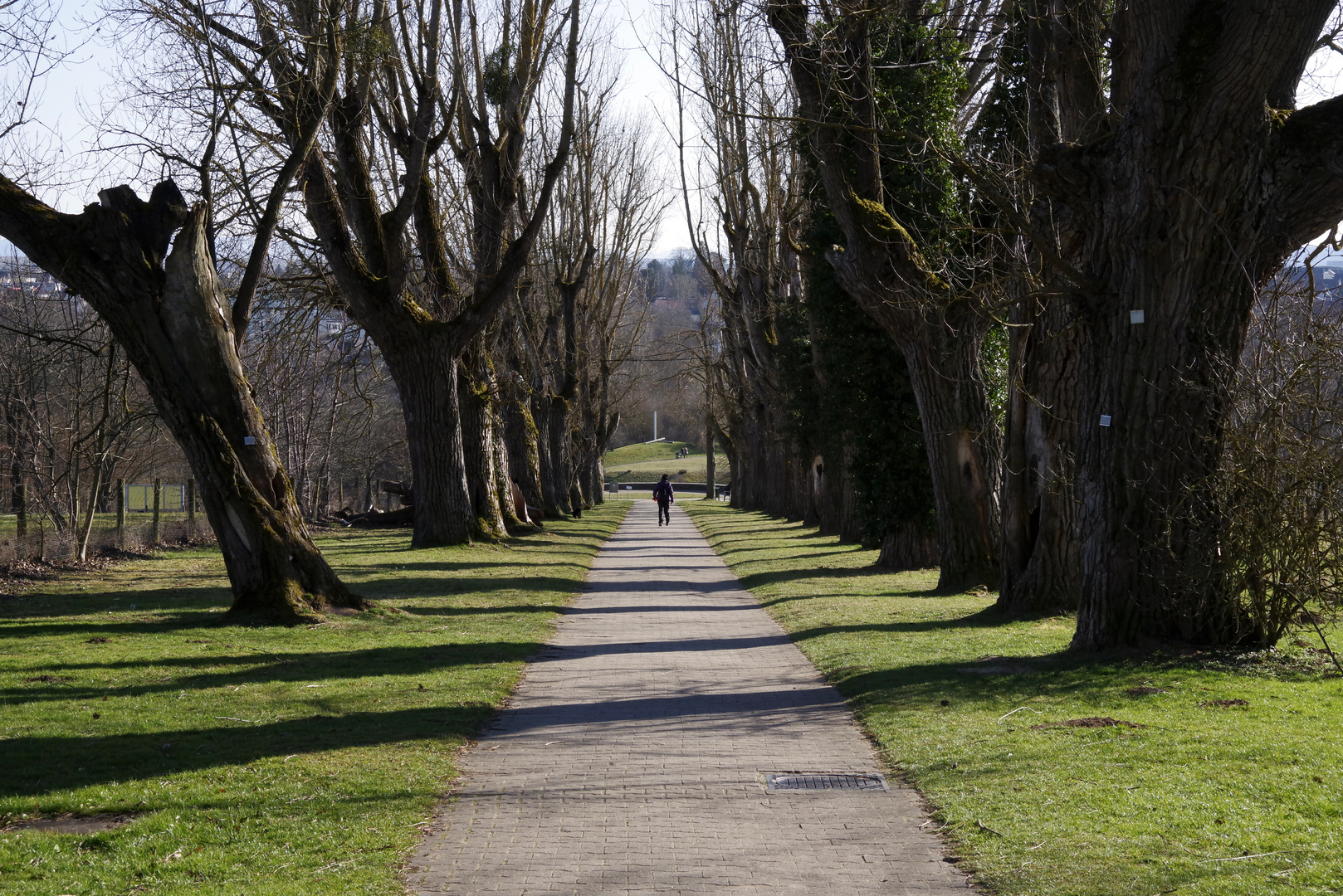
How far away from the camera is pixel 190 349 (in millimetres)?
13008

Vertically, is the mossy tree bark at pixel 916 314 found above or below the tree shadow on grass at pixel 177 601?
above

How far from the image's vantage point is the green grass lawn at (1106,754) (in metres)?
5.22

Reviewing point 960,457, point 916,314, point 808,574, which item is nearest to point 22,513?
point 808,574

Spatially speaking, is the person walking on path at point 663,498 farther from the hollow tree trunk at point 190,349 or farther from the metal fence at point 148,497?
the hollow tree trunk at point 190,349

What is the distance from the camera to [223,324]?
13.5m

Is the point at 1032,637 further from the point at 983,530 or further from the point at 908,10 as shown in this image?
the point at 908,10

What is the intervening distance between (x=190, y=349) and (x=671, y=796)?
→ 29.0 ft

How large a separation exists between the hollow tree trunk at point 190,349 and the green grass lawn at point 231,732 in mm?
840

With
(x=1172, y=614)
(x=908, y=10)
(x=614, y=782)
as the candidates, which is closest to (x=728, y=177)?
(x=908, y=10)

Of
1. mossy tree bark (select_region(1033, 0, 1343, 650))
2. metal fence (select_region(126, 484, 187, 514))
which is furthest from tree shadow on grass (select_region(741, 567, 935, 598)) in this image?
metal fence (select_region(126, 484, 187, 514))

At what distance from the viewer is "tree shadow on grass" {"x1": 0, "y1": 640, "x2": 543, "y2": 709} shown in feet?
31.1

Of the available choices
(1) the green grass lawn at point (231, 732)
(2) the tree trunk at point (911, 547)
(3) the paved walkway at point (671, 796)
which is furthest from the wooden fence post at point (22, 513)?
(2) the tree trunk at point (911, 547)

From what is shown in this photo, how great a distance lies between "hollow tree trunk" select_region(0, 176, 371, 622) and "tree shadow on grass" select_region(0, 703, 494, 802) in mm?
5255

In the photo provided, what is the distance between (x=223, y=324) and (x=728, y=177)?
2312 cm
